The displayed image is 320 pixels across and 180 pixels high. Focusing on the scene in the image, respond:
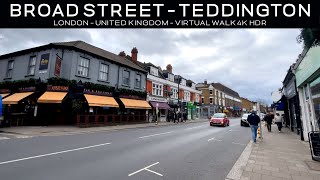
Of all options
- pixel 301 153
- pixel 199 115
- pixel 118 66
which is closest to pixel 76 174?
pixel 301 153

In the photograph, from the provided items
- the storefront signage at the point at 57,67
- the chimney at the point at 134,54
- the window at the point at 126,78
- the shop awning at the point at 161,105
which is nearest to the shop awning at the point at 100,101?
the storefront signage at the point at 57,67

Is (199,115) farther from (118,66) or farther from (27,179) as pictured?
(27,179)

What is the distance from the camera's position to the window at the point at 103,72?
80.4 feet

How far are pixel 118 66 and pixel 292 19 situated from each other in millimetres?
23290

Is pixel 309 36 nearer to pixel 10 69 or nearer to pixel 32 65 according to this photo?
pixel 32 65

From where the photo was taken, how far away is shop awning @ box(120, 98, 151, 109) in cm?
2545

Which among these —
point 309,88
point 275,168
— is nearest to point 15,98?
point 275,168

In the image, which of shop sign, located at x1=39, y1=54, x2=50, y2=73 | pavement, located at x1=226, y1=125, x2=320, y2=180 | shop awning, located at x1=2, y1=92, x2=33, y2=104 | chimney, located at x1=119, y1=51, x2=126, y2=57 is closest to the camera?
pavement, located at x1=226, y1=125, x2=320, y2=180

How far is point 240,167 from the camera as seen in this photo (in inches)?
244

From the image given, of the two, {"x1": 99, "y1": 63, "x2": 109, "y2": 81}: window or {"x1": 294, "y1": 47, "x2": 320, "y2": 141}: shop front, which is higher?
{"x1": 99, "y1": 63, "x2": 109, "y2": 81}: window

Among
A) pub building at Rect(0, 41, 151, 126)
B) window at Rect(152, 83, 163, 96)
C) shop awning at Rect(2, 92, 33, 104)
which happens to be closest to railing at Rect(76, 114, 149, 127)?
pub building at Rect(0, 41, 151, 126)

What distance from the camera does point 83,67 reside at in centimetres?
2238

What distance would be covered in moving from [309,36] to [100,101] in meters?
19.7

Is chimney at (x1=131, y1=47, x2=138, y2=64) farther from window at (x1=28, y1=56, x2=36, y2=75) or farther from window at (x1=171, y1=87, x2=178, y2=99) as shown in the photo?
window at (x1=28, y1=56, x2=36, y2=75)
